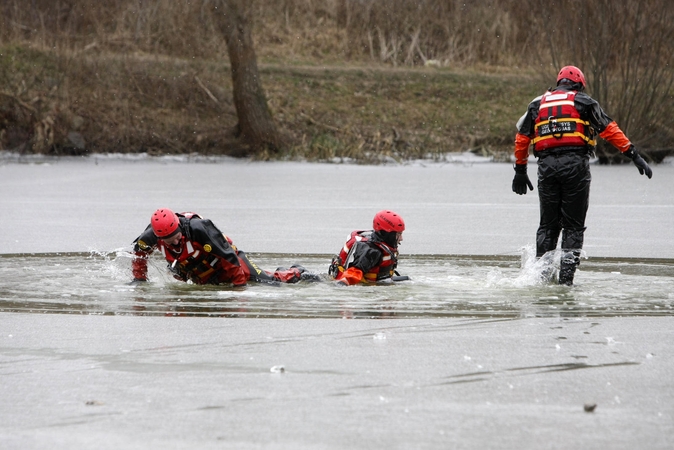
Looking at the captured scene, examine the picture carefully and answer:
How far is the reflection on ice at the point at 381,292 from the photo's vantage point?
28.4ft

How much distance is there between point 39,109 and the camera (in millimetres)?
33969

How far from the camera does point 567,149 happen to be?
10391mm

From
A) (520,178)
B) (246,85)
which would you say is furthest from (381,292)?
(246,85)

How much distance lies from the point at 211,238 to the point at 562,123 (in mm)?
3335

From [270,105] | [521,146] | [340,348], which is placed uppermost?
[521,146]

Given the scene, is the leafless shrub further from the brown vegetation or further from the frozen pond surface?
the frozen pond surface

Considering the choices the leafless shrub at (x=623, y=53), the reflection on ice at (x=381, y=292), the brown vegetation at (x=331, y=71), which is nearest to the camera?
the reflection on ice at (x=381, y=292)

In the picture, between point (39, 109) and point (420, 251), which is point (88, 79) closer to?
point (39, 109)

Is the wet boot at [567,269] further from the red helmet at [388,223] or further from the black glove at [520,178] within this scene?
the red helmet at [388,223]

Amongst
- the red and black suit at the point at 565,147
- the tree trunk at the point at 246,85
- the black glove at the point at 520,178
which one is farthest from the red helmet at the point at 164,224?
the tree trunk at the point at 246,85

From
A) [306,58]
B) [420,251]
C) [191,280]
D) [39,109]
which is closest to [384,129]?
[306,58]

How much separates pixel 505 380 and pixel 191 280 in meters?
4.70

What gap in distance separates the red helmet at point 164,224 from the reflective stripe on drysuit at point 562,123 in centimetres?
348

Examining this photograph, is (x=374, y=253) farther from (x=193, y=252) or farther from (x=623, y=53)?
(x=623, y=53)
